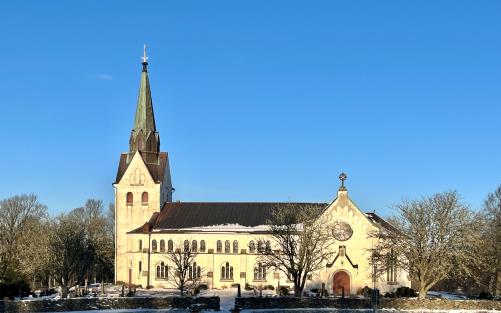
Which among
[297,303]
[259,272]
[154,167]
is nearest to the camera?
[297,303]

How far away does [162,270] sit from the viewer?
75.9 m

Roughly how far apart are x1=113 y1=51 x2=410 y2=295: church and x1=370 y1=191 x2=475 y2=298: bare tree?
868 cm

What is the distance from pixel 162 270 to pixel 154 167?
43.0 ft

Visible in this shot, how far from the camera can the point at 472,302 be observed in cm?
5069

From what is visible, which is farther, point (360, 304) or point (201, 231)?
point (201, 231)

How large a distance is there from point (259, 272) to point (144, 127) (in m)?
22.7

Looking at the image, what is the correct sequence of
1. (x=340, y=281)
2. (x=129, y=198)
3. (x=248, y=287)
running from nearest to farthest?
(x=340, y=281), (x=248, y=287), (x=129, y=198)

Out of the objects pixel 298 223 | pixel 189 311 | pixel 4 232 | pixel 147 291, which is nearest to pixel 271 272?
pixel 298 223

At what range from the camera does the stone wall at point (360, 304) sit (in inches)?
1988

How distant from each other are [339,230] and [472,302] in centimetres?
1980

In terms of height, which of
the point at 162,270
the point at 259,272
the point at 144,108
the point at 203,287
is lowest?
the point at 203,287

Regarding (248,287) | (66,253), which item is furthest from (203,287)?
(66,253)

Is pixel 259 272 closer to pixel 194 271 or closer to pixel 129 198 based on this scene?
pixel 194 271

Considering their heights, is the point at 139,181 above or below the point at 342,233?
above
